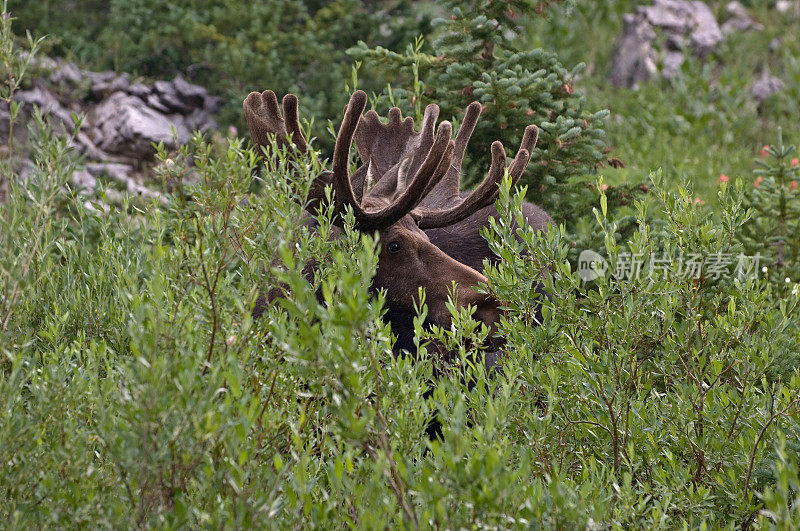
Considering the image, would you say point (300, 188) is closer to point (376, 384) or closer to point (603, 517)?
point (376, 384)

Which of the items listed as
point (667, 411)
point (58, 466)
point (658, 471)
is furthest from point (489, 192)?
point (58, 466)

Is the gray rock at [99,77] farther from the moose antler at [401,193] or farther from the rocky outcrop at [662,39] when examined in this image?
the rocky outcrop at [662,39]

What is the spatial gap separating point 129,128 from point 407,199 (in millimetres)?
5256

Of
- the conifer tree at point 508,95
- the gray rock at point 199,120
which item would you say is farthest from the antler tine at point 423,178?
the gray rock at point 199,120

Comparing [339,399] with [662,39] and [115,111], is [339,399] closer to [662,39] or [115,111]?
[115,111]

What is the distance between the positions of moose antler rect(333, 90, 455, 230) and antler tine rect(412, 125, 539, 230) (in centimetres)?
27

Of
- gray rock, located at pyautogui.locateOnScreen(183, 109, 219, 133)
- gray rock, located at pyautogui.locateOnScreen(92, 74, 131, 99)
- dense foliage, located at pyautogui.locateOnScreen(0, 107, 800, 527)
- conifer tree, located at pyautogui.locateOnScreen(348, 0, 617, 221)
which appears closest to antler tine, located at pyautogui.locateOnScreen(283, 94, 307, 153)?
dense foliage, located at pyautogui.locateOnScreen(0, 107, 800, 527)

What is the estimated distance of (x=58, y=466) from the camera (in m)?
2.02

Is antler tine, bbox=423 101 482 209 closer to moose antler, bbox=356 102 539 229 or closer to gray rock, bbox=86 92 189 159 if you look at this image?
moose antler, bbox=356 102 539 229

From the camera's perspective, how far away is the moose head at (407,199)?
135 inches

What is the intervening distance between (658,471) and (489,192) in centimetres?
191

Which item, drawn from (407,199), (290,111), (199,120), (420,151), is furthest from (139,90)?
(407,199)

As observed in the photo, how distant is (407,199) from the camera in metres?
3.54

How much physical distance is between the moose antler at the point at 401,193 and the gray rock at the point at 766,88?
8521 millimetres
